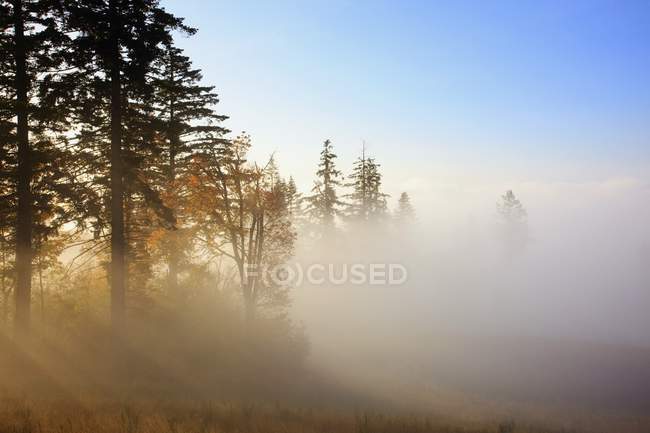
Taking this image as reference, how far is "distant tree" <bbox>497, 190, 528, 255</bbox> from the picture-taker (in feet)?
266

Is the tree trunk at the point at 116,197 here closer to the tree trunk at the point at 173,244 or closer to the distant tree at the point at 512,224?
the tree trunk at the point at 173,244

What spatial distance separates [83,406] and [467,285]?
2776 inches

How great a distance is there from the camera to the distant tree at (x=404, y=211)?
244ft

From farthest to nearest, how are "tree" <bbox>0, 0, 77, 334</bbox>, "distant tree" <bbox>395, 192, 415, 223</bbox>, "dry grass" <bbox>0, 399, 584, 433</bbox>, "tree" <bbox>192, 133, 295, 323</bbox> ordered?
"distant tree" <bbox>395, 192, 415, 223</bbox>
"tree" <bbox>192, 133, 295, 323</bbox>
"tree" <bbox>0, 0, 77, 334</bbox>
"dry grass" <bbox>0, 399, 584, 433</bbox>

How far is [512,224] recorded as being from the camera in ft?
267

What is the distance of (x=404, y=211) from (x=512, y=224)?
2270 centimetres

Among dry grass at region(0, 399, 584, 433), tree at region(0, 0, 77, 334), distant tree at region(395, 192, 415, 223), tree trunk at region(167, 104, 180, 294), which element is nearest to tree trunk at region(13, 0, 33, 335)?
tree at region(0, 0, 77, 334)

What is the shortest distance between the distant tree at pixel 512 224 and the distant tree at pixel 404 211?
727 inches

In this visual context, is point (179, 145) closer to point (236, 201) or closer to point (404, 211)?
point (236, 201)

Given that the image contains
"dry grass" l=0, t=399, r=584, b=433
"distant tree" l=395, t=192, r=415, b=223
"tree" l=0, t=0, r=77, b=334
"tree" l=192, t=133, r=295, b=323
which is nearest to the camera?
"dry grass" l=0, t=399, r=584, b=433

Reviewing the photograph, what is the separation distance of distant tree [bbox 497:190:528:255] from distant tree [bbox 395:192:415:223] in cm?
1848

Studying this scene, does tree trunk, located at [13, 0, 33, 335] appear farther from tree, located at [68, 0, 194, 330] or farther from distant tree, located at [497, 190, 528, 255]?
distant tree, located at [497, 190, 528, 255]

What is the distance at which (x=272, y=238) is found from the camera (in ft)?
80.6

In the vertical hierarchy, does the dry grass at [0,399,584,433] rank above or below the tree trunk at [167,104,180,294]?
below
